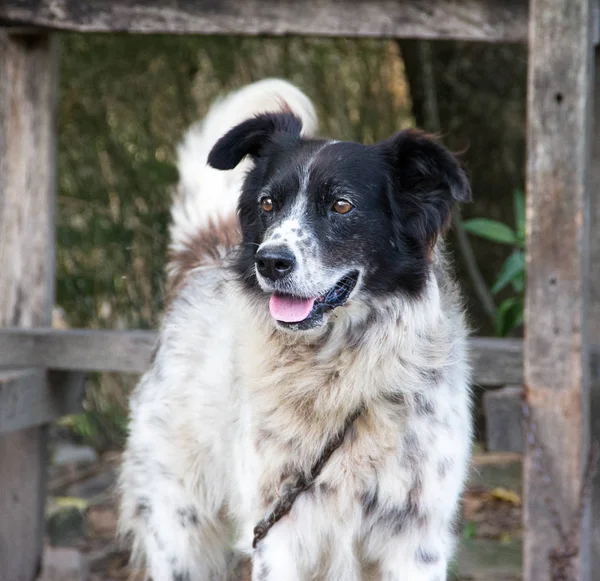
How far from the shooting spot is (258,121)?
→ 3307 millimetres

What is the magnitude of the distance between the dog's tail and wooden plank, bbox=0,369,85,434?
0.71 m

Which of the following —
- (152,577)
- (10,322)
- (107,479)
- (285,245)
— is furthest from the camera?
(107,479)

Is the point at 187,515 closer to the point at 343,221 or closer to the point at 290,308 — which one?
the point at 290,308

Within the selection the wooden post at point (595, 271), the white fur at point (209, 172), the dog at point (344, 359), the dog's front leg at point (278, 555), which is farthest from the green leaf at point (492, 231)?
the dog's front leg at point (278, 555)

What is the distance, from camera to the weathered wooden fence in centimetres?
354

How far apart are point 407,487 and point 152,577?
4.24 feet

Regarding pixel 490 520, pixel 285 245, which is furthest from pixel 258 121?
pixel 490 520

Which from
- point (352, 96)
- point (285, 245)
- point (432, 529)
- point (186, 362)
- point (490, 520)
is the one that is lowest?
point (490, 520)

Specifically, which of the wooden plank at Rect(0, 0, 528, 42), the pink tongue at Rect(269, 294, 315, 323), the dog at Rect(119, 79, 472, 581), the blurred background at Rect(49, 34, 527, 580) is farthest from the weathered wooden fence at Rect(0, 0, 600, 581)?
the blurred background at Rect(49, 34, 527, 580)

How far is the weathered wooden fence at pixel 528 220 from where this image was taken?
11.6ft

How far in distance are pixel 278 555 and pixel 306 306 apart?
2.39 ft

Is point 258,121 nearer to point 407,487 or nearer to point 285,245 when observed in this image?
point 285,245

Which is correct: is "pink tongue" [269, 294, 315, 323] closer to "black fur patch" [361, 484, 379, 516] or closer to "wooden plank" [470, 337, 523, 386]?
"black fur patch" [361, 484, 379, 516]

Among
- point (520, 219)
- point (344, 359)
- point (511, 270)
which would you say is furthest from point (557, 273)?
point (520, 219)
